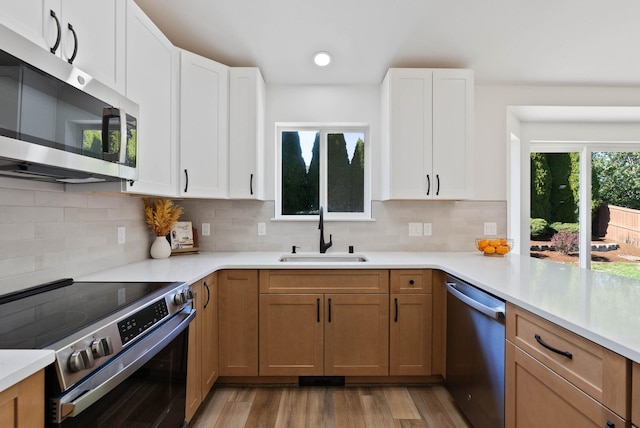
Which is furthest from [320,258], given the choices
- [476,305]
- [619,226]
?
[619,226]

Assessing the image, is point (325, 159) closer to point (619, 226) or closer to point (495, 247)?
point (495, 247)

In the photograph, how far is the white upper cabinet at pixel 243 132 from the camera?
2430mm

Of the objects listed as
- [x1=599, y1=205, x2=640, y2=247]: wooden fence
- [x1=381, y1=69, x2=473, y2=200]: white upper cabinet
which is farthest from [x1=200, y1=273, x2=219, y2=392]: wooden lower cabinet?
[x1=599, y1=205, x2=640, y2=247]: wooden fence

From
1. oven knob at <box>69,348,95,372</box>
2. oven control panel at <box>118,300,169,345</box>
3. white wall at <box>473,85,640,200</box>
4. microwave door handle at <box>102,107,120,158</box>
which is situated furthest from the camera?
white wall at <box>473,85,640,200</box>

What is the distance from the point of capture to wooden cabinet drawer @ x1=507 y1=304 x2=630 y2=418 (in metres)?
0.85

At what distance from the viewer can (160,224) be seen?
7.68 ft

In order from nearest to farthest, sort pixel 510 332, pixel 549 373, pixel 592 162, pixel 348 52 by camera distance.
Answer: pixel 549 373, pixel 510 332, pixel 348 52, pixel 592 162

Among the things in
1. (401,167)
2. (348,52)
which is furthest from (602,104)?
(348,52)

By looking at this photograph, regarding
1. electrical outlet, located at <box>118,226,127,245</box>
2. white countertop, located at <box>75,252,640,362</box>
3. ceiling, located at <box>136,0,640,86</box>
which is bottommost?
white countertop, located at <box>75,252,640,362</box>

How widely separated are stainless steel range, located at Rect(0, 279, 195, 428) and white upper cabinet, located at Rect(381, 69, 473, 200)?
178 centimetres

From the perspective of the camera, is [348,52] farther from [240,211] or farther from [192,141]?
[240,211]

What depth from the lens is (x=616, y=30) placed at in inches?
83.0

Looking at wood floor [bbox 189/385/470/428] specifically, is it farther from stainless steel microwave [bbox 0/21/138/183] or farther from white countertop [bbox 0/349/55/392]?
stainless steel microwave [bbox 0/21/138/183]

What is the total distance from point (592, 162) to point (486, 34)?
2033 millimetres
